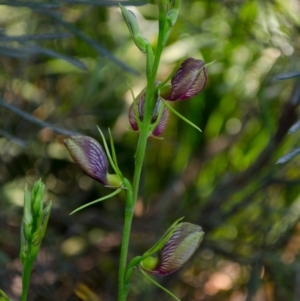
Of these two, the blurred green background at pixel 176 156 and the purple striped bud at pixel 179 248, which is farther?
the blurred green background at pixel 176 156

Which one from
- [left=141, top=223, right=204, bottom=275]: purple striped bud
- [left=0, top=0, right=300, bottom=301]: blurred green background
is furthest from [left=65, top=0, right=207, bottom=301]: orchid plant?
[left=0, top=0, right=300, bottom=301]: blurred green background

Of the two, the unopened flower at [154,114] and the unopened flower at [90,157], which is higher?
the unopened flower at [154,114]

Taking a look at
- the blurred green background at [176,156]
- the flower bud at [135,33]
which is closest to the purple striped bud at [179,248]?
the flower bud at [135,33]

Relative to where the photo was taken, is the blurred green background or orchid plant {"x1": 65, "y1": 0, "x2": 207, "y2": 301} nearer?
orchid plant {"x1": 65, "y1": 0, "x2": 207, "y2": 301}

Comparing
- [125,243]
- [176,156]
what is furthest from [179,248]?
[176,156]

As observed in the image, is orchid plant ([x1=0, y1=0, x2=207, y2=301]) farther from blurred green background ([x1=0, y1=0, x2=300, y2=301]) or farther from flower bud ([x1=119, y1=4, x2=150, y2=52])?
blurred green background ([x1=0, y1=0, x2=300, y2=301])

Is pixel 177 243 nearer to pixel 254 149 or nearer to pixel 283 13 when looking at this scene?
pixel 283 13

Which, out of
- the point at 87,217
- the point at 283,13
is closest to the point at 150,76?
the point at 283,13

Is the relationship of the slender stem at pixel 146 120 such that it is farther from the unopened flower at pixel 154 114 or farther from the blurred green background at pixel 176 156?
the blurred green background at pixel 176 156
